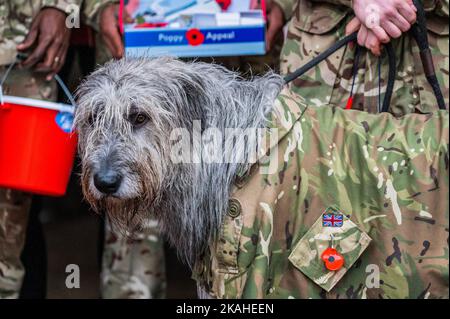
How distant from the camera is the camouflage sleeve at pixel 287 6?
11.0ft

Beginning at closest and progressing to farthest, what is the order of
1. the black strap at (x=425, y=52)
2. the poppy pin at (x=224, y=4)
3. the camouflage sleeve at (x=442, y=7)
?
the black strap at (x=425, y=52), the camouflage sleeve at (x=442, y=7), the poppy pin at (x=224, y=4)

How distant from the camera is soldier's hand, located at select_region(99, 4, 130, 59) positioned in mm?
3281

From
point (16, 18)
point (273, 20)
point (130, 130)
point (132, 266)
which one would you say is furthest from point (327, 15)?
point (132, 266)

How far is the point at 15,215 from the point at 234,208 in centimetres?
130

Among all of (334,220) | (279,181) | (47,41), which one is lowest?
(334,220)

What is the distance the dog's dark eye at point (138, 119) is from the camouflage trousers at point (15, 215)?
96cm

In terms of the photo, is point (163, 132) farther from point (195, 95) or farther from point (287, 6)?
point (287, 6)

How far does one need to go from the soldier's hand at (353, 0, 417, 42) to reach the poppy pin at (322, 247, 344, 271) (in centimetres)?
79

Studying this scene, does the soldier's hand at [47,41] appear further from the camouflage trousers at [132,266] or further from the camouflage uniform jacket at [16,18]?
the camouflage trousers at [132,266]

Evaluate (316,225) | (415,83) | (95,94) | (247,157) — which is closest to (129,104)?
(95,94)

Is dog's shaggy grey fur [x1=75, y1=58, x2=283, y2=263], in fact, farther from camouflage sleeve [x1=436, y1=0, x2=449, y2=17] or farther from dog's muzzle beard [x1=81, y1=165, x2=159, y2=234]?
camouflage sleeve [x1=436, y1=0, x2=449, y2=17]

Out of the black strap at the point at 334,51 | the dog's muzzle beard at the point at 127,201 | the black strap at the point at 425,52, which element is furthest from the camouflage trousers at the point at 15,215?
the black strap at the point at 425,52

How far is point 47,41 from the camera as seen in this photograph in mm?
3230

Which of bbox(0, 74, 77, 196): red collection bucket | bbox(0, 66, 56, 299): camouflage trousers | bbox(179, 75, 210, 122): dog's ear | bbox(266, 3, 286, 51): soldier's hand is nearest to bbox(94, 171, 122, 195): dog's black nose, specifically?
bbox(179, 75, 210, 122): dog's ear
